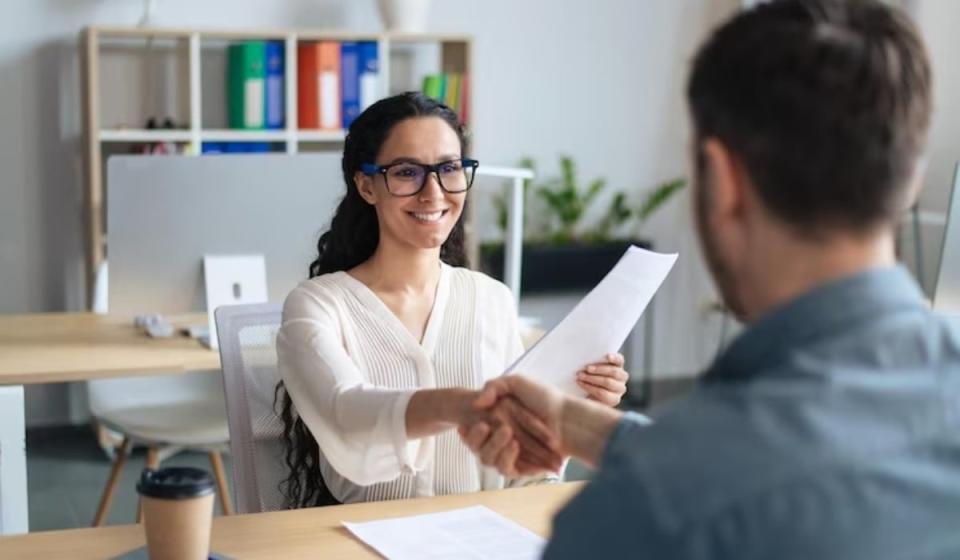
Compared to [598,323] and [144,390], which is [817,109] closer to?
[598,323]

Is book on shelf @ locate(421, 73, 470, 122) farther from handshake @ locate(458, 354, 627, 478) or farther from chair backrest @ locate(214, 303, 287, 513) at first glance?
handshake @ locate(458, 354, 627, 478)

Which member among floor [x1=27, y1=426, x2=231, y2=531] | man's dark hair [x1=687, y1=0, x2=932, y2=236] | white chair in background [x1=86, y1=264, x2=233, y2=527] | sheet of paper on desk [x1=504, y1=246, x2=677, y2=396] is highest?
man's dark hair [x1=687, y1=0, x2=932, y2=236]

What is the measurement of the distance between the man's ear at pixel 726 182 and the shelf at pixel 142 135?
4.03 metres

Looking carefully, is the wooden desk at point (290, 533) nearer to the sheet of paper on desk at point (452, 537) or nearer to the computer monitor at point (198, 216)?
the sheet of paper on desk at point (452, 537)

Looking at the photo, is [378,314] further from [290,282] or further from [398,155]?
[290,282]

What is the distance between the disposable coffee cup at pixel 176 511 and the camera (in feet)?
4.65

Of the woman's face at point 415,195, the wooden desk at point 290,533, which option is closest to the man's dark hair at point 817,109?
the wooden desk at point 290,533

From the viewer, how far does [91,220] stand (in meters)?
4.69

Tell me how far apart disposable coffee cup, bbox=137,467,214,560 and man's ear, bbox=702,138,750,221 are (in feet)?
2.38

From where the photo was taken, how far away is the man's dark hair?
0.91 meters

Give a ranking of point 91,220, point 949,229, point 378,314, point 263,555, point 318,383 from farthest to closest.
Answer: point 91,220
point 949,229
point 378,314
point 318,383
point 263,555

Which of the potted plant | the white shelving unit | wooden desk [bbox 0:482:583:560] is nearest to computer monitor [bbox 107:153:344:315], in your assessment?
wooden desk [bbox 0:482:583:560]

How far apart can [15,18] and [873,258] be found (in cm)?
440

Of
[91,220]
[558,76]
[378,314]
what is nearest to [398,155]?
[378,314]
